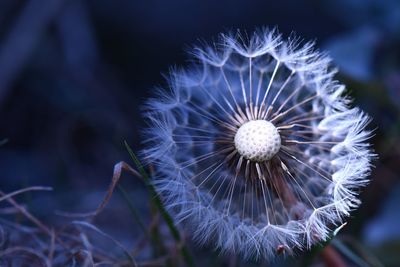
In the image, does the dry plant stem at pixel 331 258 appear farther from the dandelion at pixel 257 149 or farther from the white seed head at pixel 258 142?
the white seed head at pixel 258 142

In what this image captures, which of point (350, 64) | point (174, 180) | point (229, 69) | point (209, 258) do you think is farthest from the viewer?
point (350, 64)

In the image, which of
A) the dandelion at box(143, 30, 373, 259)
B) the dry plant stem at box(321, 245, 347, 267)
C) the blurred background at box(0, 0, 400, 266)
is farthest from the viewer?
the blurred background at box(0, 0, 400, 266)

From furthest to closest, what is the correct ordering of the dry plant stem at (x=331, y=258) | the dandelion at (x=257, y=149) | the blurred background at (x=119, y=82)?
1. the blurred background at (x=119, y=82)
2. the dry plant stem at (x=331, y=258)
3. the dandelion at (x=257, y=149)

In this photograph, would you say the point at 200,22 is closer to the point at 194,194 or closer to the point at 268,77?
the point at 268,77

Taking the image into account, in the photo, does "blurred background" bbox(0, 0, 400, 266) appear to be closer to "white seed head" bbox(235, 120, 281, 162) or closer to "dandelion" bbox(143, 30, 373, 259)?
"dandelion" bbox(143, 30, 373, 259)

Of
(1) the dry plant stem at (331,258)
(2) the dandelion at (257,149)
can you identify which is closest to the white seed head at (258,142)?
(2) the dandelion at (257,149)

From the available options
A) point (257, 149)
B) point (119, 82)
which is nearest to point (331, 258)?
point (257, 149)

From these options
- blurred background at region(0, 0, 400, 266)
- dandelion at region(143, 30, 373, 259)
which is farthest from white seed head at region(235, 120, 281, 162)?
blurred background at region(0, 0, 400, 266)

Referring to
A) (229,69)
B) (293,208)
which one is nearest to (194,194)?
(293,208)
